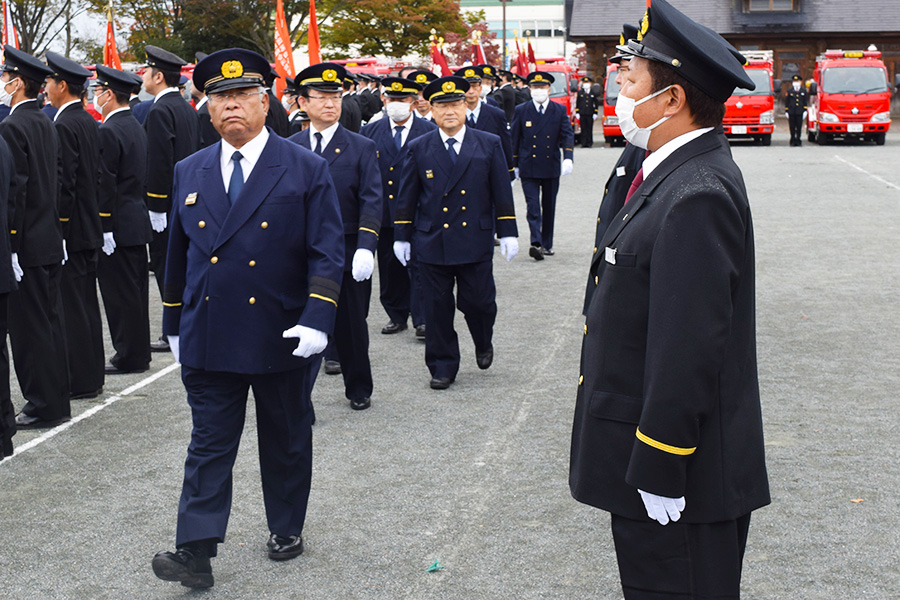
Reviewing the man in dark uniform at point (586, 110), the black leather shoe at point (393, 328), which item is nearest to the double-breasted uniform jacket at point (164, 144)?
the black leather shoe at point (393, 328)

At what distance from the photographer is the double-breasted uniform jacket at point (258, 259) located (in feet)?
14.6

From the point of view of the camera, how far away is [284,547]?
4.75 metres

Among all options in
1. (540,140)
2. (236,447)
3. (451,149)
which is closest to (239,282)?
(236,447)

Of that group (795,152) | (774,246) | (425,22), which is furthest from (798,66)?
(774,246)

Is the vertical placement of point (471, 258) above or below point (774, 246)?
above

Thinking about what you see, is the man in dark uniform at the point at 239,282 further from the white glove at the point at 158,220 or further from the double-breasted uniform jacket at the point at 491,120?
the double-breasted uniform jacket at the point at 491,120

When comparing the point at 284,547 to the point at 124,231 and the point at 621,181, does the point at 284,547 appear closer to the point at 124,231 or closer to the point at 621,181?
the point at 621,181

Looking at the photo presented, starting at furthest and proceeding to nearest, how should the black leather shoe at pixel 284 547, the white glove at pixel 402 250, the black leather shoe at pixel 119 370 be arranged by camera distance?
1. the black leather shoe at pixel 119 370
2. the white glove at pixel 402 250
3. the black leather shoe at pixel 284 547

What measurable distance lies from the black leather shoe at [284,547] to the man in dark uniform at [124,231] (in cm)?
390

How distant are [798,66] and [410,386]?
46.1m

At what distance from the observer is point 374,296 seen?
1146cm

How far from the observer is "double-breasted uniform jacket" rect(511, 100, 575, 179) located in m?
13.2

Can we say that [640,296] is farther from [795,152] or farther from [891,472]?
[795,152]

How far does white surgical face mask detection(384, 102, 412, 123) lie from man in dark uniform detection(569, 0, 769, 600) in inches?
277
